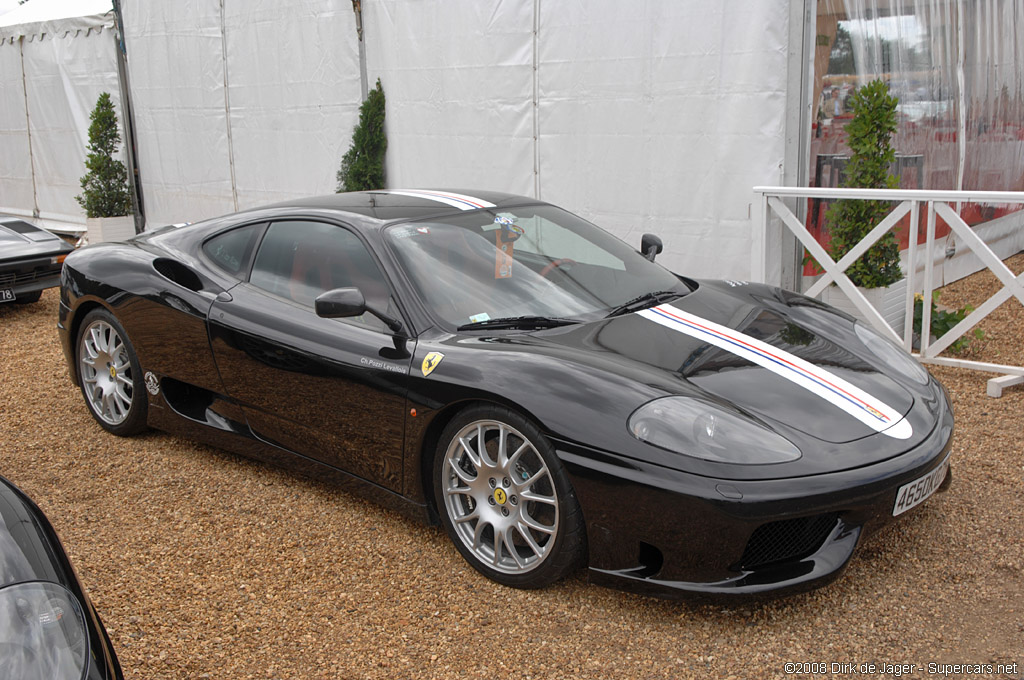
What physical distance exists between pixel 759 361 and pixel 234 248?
2.44 metres

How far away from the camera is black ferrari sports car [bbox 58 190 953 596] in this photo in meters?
2.63

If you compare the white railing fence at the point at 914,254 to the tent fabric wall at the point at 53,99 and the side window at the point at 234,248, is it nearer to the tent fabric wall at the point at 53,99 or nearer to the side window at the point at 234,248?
the side window at the point at 234,248

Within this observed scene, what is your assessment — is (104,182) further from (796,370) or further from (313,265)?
(796,370)

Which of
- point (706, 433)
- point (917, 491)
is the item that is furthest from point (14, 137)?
point (917, 491)

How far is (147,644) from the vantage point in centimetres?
278

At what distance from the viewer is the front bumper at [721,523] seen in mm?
2531

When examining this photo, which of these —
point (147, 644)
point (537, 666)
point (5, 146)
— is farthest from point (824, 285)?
point (5, 146)

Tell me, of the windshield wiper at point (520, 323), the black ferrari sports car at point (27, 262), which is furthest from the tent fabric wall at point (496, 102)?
the windshield wiper at point (520, 323)

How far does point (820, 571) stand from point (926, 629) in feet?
1.29

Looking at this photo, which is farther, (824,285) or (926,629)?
(824,285)

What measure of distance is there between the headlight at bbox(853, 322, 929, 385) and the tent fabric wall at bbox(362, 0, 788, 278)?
10.4 feet

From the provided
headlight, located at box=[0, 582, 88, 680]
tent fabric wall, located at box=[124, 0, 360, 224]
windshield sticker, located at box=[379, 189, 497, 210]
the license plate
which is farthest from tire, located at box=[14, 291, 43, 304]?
the license plate

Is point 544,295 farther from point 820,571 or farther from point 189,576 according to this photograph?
point 189,576

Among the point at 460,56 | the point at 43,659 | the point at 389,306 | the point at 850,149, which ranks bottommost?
the point at 43,659
